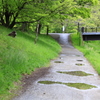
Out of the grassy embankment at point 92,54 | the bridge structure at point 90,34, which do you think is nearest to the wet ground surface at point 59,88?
the grassy embankment at point 92,54

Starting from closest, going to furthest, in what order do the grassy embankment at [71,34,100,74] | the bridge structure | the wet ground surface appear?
1. the wet ground surface
2. the grassy embankment at [71,34,100,74]
3. the bridge structure

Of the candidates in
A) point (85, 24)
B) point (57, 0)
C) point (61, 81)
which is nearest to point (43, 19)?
point (57, 0)

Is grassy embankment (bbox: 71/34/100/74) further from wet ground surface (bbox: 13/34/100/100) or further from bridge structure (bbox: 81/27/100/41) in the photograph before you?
bridge structure (bbox: 81/27/100/41)

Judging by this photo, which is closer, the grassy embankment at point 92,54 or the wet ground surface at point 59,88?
the wet ground surface at point 59,88

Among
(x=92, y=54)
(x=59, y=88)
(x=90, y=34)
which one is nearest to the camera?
(x=59, y=88)

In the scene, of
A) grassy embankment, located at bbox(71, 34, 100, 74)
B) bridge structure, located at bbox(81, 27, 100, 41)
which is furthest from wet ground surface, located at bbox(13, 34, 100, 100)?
bridge structure, located at bbox(81, 27, 100, 41)

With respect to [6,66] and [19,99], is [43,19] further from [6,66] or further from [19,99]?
[19,99]

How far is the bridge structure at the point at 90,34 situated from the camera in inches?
1206

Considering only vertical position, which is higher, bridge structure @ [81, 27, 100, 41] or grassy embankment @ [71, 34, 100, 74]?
bridge structure @ [81, 27, 100, 41]

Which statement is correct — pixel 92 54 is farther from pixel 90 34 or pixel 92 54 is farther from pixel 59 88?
pixel 90 34

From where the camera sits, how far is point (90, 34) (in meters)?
30.6

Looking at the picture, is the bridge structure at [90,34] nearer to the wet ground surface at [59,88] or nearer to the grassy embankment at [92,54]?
the grassy embankment at [92,54]

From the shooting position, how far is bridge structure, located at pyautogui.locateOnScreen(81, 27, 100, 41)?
3064 centimetres

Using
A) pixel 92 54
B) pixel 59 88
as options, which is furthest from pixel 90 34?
pixel 59 88
